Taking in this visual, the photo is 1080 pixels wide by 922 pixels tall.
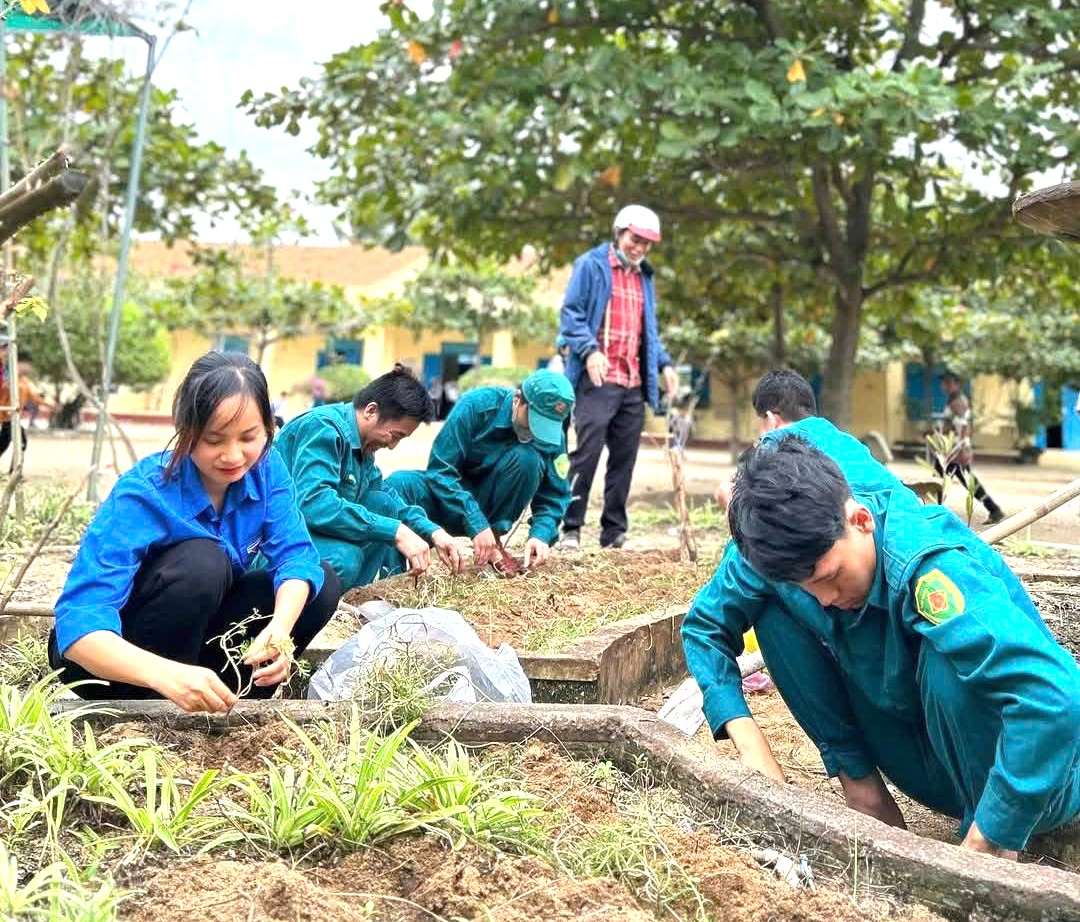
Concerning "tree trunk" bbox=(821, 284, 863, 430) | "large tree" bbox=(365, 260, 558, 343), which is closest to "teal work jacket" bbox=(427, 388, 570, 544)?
"tree trunk" bbox=(821, 284, 863, 430)

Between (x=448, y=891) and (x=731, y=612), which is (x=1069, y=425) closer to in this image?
(x=731, y=612)

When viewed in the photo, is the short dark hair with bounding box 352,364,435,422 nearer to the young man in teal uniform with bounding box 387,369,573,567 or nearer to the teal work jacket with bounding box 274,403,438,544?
the teal work jacket with bounding box 274,403,438,544

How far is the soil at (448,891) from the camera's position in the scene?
1779mm

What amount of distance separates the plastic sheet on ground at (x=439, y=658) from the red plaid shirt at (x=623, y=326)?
369 centimetres

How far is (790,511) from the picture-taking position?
82.4 inches

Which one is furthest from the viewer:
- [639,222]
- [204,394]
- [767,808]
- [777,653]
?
[639,222]

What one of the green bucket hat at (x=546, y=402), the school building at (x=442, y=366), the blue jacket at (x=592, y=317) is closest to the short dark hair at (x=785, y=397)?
the green bucket hat at (x=546, y=402)

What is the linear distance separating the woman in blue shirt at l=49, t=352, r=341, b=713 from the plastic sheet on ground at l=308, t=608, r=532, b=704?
0.46 ft

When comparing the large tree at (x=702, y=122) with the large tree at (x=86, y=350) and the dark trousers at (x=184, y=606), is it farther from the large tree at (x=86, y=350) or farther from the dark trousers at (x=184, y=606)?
the large tree at (x=86, y=350)

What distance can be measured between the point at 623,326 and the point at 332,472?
2951 mm

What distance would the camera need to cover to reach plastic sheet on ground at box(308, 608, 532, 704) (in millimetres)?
2965

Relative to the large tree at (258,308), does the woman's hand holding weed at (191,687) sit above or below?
below

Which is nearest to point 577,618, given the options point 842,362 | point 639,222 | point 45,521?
point 639,222

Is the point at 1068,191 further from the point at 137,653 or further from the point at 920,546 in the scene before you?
the point at 137,653
